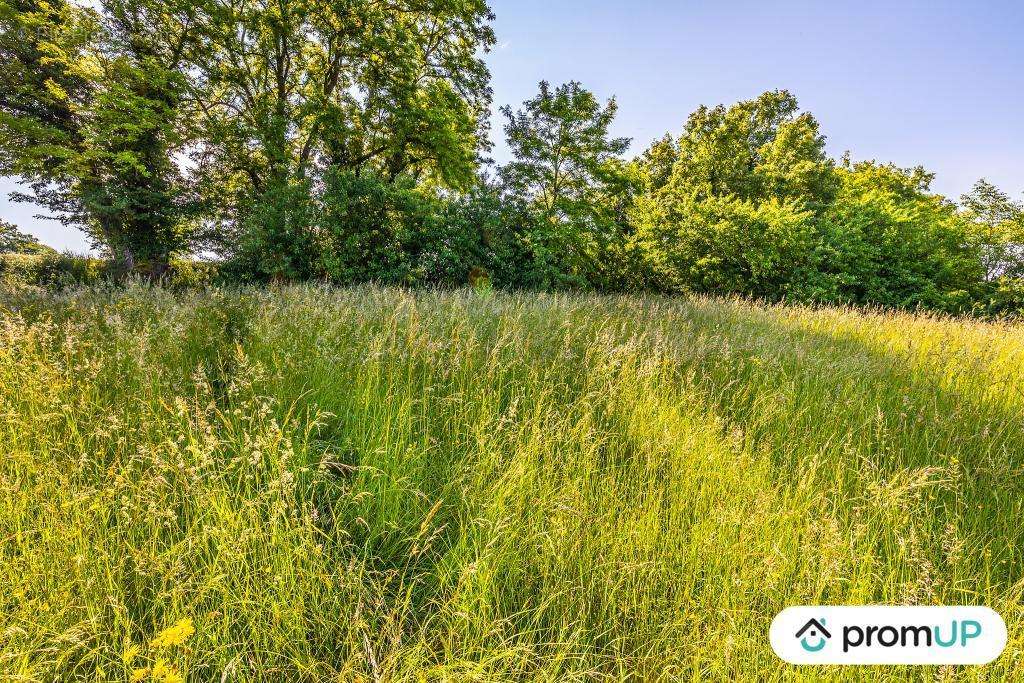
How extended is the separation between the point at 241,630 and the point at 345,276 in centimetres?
774

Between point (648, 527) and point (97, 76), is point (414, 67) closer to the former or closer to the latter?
point (97, 76)

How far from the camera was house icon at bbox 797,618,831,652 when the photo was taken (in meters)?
1.29

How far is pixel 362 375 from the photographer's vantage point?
2.60m

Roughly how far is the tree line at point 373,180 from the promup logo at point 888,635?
7779mm

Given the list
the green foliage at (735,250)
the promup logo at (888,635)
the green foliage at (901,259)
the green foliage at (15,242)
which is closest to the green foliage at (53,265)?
the green foliage at (15,242)

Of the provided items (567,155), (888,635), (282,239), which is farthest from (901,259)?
(282,239)

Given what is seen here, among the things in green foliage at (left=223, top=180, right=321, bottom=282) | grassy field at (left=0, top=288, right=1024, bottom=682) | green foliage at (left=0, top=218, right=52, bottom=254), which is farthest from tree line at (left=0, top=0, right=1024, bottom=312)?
grassy field at (left=0, top=288, right=1024, bottom=682)

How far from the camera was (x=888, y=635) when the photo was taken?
4.54ft

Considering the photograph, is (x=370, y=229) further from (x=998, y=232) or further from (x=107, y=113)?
(x=998, y=232)

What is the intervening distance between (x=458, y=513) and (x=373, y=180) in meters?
8.45

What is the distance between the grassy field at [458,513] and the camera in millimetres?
1259

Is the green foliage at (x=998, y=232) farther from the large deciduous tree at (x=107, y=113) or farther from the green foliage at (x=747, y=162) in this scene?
the large deciduous tree at (x=107, y=113)

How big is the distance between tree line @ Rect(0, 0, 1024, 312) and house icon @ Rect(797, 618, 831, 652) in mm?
7800

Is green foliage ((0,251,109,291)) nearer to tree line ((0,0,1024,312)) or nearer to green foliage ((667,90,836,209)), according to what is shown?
tree line ((0,0,1024,312))
